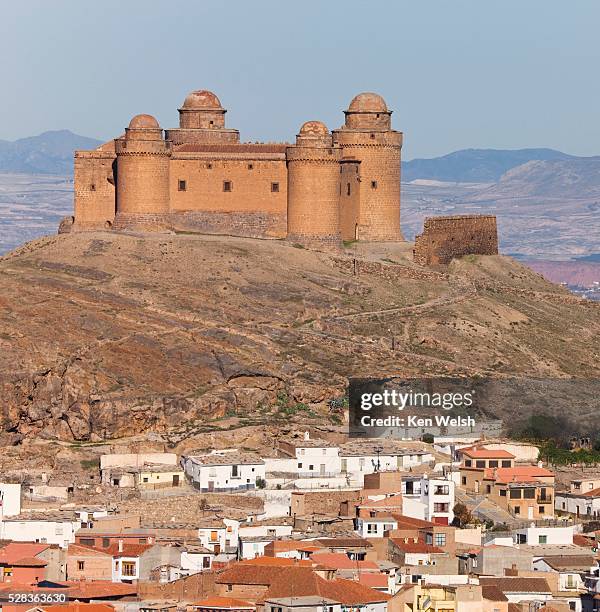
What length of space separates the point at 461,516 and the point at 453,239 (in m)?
43.7

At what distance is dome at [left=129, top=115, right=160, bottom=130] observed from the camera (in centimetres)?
11012

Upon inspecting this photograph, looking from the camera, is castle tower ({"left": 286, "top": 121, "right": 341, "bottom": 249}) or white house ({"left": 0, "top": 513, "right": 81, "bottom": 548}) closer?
white house ({"left": 0, "top": 513, "right": 81, "bottom": 548})

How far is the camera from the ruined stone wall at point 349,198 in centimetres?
11162

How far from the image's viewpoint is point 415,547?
69.4 m

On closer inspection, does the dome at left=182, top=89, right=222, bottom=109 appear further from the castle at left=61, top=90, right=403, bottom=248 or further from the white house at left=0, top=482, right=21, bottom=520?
the white house at left=0, top=482, right=21, bottom=520

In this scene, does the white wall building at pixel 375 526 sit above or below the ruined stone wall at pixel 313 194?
below

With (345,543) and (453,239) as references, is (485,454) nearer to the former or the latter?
(345,543)

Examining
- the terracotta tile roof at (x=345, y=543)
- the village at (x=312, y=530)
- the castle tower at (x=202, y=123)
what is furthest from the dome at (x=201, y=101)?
the terracotta tile roof at (x=345, y=543)

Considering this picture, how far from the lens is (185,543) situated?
71688 mm

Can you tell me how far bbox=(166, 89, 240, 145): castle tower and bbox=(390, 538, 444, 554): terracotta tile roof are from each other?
46.2 meters

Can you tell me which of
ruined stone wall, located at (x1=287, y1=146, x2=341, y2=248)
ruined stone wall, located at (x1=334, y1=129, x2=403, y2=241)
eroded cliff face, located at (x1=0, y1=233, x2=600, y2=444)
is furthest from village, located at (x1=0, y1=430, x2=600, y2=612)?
ruined stone wall, located at (x1=334, y1=129, x2=403, y2=241)

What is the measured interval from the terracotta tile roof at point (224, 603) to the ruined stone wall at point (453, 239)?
54191 millimetres

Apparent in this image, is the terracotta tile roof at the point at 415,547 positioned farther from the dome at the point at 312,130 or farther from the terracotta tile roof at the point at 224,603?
the dome at the point at 312,130

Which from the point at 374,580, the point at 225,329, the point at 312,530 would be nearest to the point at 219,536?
the point at 312,530
